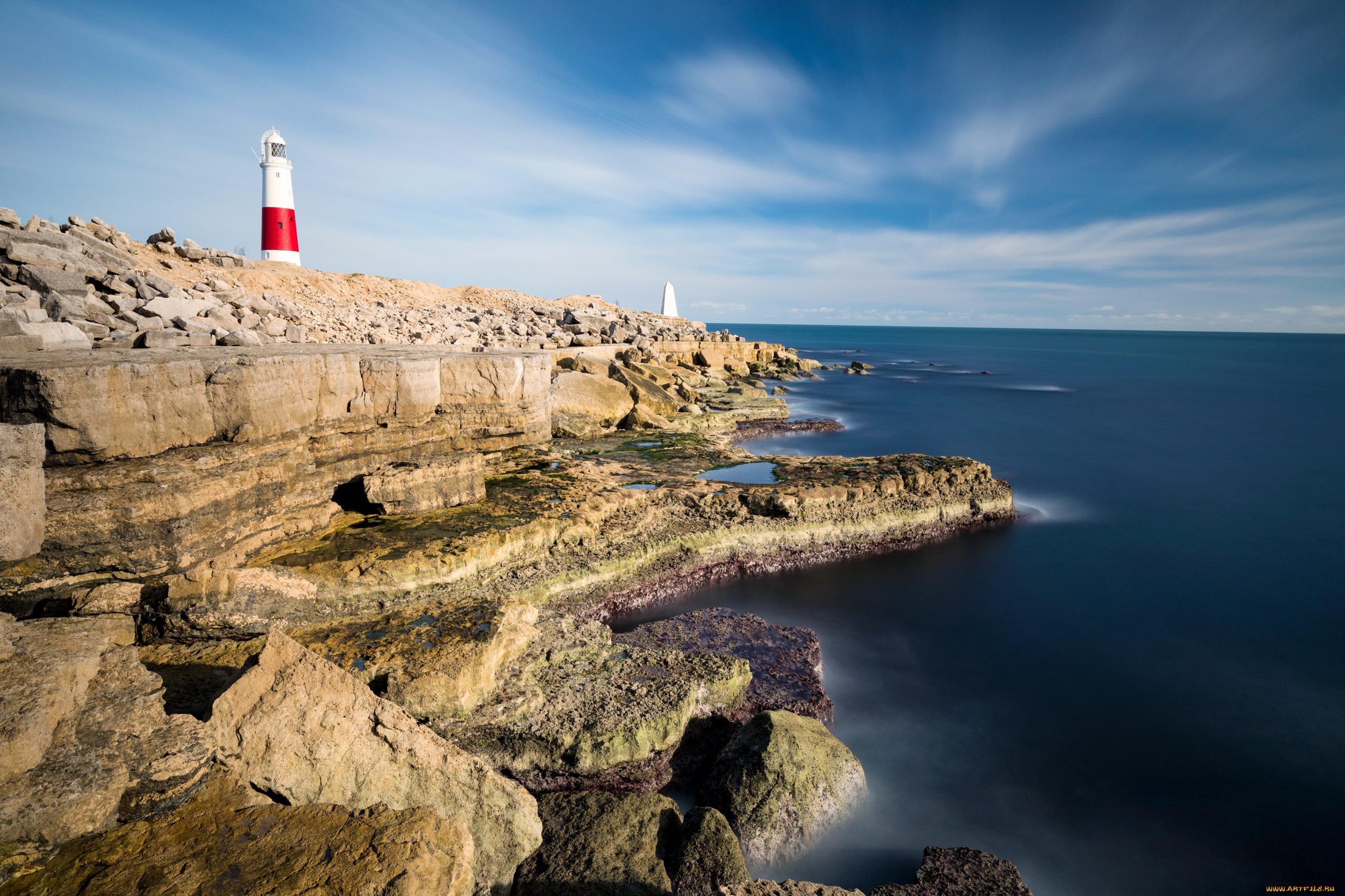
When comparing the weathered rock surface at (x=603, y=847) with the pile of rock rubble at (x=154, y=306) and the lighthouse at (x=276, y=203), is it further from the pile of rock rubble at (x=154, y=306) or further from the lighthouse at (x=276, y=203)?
the lighthouse at (x=276, y=203)

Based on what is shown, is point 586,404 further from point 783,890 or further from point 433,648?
point 783,890

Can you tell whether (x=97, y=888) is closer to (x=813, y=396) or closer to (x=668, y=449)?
(x=668, y=449)

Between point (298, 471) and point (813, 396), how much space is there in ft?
87.6

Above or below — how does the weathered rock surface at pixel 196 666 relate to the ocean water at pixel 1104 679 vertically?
above

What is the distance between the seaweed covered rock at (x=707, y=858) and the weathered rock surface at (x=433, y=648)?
203cm

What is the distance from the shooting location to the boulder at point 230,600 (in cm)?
532

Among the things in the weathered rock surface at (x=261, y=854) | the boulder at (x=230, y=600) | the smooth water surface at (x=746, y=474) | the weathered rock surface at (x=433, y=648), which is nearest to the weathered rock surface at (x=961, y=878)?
the weathered rock surface at (x=261, y=854)

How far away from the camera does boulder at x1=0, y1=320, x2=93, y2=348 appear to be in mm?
6371

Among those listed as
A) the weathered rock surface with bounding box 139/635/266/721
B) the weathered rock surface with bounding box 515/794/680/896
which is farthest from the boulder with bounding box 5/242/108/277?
the weathered rock surface with bounding box 515/794/680/896

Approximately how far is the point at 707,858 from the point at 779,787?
968 millimetres

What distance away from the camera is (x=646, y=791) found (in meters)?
4.96

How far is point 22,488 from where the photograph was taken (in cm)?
480

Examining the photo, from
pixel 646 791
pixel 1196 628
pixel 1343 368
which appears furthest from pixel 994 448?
pixel 1343 368

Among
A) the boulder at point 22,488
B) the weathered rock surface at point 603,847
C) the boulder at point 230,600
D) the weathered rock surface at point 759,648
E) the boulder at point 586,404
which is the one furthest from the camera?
the boulder at point 586,404
